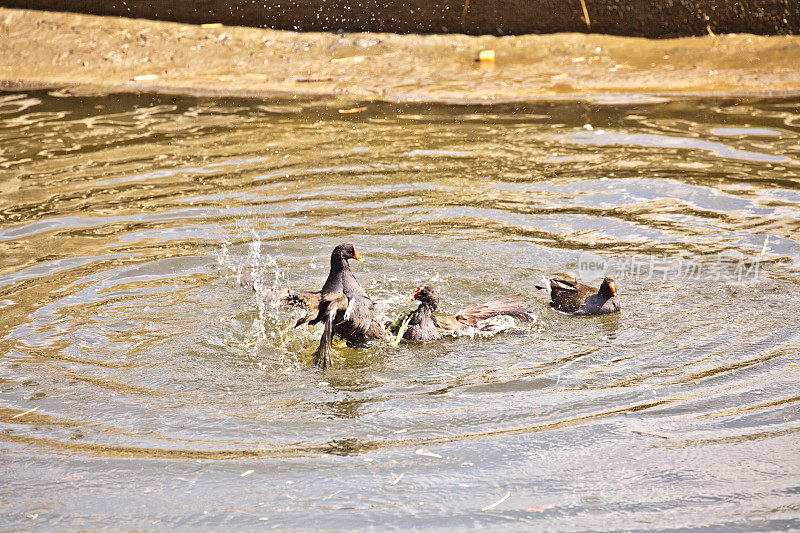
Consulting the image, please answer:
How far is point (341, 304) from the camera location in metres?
5.62

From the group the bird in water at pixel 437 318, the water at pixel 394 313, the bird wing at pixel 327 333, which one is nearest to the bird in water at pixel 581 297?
the water at pixel 394 313

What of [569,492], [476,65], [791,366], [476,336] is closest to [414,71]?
[476,65]

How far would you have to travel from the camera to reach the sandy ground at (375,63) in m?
10.7

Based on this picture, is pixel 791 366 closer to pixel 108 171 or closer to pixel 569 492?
pixel 569 492

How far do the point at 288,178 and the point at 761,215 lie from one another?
435cm

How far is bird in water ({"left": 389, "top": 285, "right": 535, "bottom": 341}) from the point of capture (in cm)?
571

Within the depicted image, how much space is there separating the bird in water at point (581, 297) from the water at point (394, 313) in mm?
111

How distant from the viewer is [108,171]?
28.0 feet

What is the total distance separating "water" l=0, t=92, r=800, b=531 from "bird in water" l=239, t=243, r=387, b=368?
227 millimetres

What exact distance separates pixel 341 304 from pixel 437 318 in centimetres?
71

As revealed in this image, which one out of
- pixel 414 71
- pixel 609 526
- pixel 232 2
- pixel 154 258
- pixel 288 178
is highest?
pixel 232 2

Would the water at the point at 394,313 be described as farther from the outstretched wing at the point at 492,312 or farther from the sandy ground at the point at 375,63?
the sandy ground at the point at 375,63

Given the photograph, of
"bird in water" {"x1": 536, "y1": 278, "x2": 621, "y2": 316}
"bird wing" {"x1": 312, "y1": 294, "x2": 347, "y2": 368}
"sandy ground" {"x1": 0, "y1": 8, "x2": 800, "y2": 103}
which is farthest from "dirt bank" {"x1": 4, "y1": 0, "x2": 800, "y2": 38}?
"bird wing" {"x1": 312, "y1": 294, "x2": 347, "y2": 368}

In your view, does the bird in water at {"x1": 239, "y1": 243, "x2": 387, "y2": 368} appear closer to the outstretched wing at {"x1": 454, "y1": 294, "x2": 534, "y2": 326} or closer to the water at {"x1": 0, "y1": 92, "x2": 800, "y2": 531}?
the water at {"x1": 0, "y1": 92, "x2": 800, "y2": 531}
